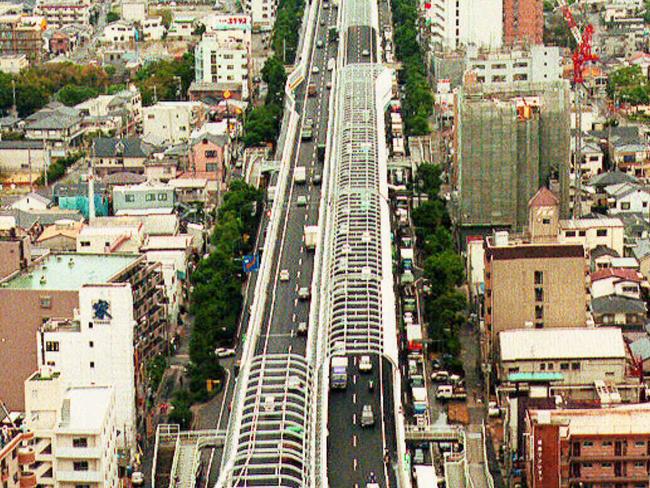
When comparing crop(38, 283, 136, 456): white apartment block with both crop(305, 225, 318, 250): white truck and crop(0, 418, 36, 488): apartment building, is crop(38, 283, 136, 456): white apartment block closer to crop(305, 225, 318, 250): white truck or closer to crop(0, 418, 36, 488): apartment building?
crop(0, 418, 36, 488): apartment building

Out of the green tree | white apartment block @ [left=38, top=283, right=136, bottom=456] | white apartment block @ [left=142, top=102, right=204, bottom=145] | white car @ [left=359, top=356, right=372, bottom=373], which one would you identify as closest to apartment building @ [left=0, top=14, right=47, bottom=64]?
the green tree

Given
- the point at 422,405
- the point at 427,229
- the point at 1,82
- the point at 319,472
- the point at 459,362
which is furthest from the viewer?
the point at 1,82

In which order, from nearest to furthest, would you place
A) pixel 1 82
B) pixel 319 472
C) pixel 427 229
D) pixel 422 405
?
1. pixel 319 472
2. pixel 422 405
3. pixel 427 229
4. pixel 1 82

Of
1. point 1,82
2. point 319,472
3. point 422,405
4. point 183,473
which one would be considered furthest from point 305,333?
point 1,82

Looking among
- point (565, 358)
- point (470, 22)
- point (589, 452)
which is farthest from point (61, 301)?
point (470, 22)

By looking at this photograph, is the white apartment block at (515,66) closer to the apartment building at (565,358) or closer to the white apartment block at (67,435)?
the apartment building at (565,358)

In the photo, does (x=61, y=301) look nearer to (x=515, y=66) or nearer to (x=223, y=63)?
(x=515, y=66)

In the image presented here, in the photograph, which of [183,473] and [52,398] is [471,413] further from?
[52,398]
